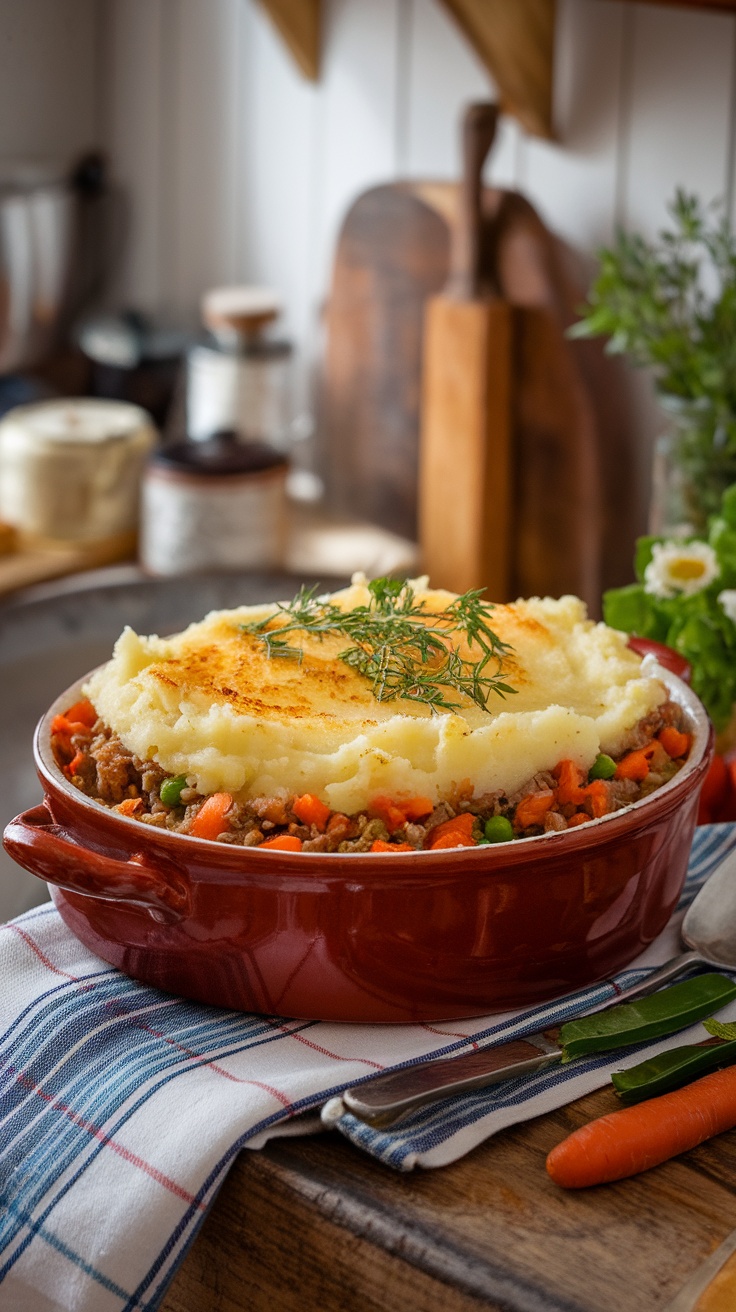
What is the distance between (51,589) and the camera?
225 cm

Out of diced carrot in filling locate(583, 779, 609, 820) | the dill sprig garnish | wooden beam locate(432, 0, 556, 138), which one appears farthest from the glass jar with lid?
diced carrot in filling locate(583, 779, 609, 820)

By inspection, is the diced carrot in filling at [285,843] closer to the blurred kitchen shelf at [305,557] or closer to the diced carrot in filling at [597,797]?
the diced carrot in filling at [597,797]

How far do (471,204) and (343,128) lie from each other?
1.77 feet

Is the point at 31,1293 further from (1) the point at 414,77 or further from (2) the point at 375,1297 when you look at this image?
(1) the point at 414,77

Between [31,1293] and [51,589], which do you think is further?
[51,589]

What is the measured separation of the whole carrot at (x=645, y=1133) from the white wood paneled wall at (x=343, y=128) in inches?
57.3

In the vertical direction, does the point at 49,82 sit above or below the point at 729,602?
above

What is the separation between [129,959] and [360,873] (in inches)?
9.2

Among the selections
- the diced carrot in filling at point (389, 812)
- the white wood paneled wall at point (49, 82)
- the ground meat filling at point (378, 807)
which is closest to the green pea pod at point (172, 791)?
the ground meat filling at point (378, 807)

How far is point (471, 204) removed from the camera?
2219mm

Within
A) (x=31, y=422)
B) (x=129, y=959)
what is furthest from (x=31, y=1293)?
(x=31, y=422)

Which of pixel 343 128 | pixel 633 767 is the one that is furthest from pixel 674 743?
pixel 343 128

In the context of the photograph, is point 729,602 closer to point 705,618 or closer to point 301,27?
point 705,618

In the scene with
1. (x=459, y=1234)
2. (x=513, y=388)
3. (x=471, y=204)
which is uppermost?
(x=471, y=204)
